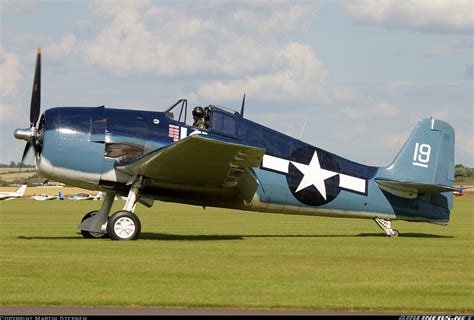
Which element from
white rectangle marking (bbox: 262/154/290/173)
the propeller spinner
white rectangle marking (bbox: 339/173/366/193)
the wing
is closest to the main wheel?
the wing

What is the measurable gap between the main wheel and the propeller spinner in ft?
6.90

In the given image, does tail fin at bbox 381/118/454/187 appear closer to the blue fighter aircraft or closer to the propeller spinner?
the blue fighter aircraft

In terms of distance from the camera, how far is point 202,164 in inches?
605

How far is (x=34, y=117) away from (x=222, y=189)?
13.1ft

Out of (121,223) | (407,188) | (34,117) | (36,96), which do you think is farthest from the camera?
(407,188)

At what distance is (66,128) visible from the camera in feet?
50.5

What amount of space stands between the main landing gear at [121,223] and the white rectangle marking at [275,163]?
2.62 metres

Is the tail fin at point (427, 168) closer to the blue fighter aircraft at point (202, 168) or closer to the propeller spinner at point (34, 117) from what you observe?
the blue fighter aircraft at point (202, 168)

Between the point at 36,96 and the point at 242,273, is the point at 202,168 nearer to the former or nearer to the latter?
the point at 36,96

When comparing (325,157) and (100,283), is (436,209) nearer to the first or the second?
(325,157)

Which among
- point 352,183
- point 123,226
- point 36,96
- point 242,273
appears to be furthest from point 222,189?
point 242,273

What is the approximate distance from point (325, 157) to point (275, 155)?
128cm

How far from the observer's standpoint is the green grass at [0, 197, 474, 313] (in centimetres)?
862

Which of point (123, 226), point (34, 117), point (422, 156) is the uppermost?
point (422, 156)
